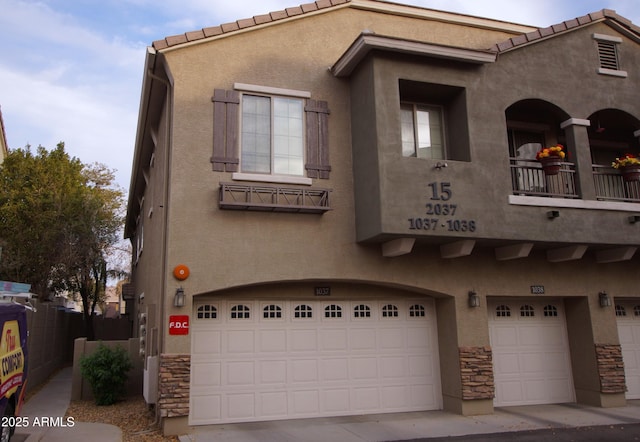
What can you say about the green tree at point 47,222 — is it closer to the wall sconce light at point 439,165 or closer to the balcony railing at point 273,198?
the balcony railing at point 273,198

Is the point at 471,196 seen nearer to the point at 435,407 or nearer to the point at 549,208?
the point at 549,208

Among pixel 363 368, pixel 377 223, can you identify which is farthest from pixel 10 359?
pixel 363 368

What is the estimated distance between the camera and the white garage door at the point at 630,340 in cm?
1255

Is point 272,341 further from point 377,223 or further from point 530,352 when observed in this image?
point 530,352

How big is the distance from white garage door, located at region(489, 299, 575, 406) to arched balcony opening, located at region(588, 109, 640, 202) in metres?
2.98

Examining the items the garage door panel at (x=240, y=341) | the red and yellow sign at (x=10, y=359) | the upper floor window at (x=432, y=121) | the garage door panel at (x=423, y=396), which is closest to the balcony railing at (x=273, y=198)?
the upper floor window at (x=432, y=121)

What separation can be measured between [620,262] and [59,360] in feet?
61.8

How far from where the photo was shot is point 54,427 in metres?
9.70

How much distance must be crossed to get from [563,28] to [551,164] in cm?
336

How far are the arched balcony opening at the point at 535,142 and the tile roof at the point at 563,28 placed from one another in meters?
1.25

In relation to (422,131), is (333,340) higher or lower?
lower

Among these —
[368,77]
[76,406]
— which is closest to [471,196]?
[368,77]

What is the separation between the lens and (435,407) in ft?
36.5

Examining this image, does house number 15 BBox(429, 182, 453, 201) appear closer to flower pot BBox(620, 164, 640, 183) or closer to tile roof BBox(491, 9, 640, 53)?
tile roof BBox(491, 9, 640, 53)
